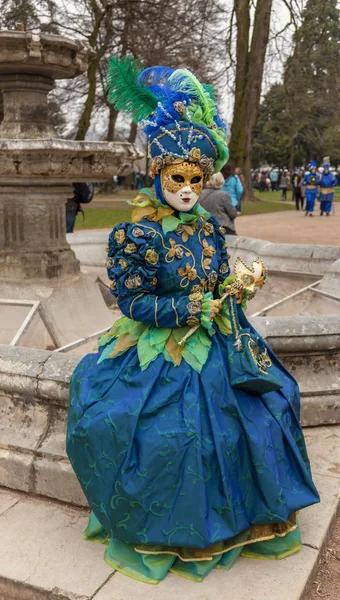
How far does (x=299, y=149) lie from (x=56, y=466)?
46250 millimetres

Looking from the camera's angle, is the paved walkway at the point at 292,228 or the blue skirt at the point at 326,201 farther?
the blue skirt at the point at 326,201

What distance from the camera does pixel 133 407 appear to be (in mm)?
2393

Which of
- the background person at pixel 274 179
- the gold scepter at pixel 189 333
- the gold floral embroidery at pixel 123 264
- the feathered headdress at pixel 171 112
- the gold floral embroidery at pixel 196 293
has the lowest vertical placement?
the background person at pixel 274 179

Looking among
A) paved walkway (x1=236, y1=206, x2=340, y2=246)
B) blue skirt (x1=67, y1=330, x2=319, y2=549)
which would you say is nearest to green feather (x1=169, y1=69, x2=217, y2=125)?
blue skirt (x1=67, y1=330, x2=319, y2=549)

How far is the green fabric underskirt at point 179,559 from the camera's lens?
2412mm

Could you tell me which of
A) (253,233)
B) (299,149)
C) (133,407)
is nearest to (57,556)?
(133,407)

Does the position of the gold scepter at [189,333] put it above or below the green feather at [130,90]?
below

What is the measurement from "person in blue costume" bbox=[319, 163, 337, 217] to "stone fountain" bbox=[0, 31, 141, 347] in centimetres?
1479

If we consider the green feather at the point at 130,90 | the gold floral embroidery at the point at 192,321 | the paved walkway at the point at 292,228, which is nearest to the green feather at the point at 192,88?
the green feather at the point at 130,90

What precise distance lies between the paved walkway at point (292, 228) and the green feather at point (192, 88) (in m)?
8.87

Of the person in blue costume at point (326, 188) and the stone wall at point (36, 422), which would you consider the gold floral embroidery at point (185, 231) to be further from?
the person in blue costume at point (326, 188)

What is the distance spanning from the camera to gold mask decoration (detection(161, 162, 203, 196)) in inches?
105

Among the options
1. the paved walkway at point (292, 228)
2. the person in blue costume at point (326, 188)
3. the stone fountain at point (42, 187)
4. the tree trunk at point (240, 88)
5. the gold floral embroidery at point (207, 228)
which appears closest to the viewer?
the gold floral embroidery at point (207, 228)

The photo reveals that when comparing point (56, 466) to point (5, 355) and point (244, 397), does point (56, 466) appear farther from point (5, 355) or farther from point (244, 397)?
point (244, 397)
